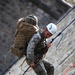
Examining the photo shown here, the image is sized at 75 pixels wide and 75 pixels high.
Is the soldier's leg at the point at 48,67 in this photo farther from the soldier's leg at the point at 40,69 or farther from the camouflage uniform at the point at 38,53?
the soldier's leg at the point at 40,69

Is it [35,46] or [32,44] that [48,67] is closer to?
[35,46]

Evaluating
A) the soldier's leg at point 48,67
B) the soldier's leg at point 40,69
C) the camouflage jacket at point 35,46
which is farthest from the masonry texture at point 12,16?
the camouflage jacket at point 35,46

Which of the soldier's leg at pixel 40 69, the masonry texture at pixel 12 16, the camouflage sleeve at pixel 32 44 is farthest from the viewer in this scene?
the masonry texture at pixel 12 16

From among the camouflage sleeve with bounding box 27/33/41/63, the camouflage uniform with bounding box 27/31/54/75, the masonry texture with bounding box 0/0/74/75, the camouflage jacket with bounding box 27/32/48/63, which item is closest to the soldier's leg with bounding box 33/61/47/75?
the camouflage uniform with bounding box 27/31/54/75

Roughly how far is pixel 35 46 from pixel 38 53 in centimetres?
49

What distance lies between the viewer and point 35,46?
9.31 meters

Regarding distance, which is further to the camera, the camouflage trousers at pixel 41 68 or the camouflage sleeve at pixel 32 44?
the camouflage trousers at pixel 41 68

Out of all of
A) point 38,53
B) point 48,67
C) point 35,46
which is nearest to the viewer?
point 35,46

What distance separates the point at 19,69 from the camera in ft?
39.3

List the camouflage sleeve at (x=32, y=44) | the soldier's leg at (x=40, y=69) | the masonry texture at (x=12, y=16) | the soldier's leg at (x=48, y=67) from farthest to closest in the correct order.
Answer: the masonry texture at (x=12, y=16) → the soldier's leg at (x=48, y=67) → the soldier's leg at (x=40, y=69) → the camouflage sleeve at (x=32, y=44)

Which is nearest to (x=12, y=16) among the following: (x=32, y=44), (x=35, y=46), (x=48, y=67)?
(x=48, y=67)

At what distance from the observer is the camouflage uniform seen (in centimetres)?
922

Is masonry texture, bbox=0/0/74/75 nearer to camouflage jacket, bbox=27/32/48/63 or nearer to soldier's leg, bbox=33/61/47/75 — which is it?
soldier's leg, bbox=33/61/47/75

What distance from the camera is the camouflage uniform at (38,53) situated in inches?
363
